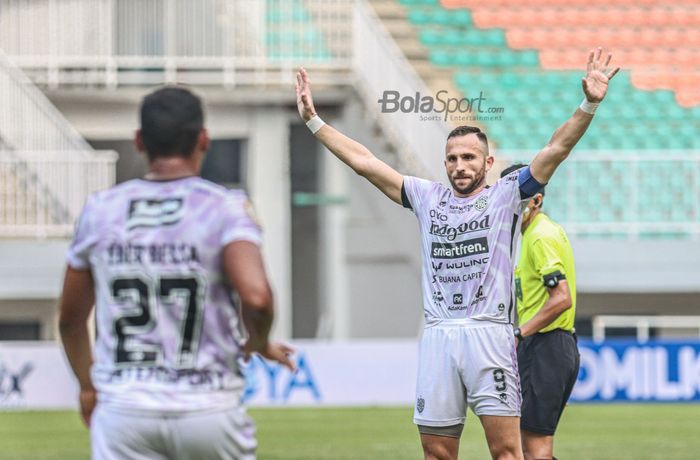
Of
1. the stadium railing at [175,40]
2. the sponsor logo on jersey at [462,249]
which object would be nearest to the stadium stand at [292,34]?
the stadium railing at [175,40]

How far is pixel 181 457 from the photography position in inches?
176

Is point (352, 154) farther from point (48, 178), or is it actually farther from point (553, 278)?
point (48, 178)

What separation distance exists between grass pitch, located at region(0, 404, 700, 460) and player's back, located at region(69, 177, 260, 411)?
7908 millimetres

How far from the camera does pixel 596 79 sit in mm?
6594

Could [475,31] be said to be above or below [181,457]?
above

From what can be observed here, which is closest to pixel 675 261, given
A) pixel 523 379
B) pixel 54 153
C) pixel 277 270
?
pixel 277 270

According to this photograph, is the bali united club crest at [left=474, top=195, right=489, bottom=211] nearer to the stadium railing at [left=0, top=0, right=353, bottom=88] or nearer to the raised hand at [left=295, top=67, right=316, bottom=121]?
the raised hand at [left=295, top=67, right=316, bottom=121]

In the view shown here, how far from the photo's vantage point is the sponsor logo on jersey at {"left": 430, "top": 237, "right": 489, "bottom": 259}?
6848mm

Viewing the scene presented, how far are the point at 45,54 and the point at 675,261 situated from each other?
10.3 m

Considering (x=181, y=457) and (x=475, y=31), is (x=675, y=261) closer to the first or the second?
(x=475, y=31)

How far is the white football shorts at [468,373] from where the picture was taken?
22.2ft

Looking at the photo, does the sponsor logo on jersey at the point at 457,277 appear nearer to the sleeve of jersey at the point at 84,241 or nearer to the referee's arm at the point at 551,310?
the referee's arm at the point at 551,310

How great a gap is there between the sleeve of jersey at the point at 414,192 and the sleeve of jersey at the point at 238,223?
2.69 m

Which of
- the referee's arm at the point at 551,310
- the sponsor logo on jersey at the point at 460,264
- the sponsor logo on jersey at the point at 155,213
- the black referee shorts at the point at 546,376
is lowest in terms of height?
the black referee shorts at the point at 546,376
